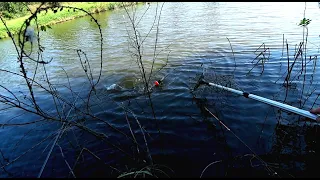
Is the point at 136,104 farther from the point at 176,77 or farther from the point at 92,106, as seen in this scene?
the point at 176,77

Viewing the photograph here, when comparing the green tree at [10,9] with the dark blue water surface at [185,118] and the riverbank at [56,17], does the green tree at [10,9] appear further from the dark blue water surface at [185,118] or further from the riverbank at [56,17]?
the riverbank at [56,17]

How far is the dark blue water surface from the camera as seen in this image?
5074 mm

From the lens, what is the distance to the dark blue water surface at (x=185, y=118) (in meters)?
5.07

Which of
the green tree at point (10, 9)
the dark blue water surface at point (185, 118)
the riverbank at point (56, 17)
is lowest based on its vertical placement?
the dark blue water surface at point (185, 118)

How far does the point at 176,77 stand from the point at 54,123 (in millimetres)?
4718

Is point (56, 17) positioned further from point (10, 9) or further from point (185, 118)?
point (10, 9)

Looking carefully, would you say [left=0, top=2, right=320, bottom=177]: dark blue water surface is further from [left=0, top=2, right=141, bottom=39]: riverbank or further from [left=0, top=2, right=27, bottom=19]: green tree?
[left=0, top=2, right=141, bottom=39]: riverbank

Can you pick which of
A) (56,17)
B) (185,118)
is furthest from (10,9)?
(56,17)

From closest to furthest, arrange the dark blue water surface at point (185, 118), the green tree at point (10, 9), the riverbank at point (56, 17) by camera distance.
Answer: the green tree at point (10, 9), the dark blue water surface at point (185, 118), the riverbank at point (56, 17)

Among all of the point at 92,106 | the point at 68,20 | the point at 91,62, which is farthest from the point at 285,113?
the point at 68,20

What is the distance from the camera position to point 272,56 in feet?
34.4

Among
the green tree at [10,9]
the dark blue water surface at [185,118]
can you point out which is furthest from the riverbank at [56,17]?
the green tree at [10,9]

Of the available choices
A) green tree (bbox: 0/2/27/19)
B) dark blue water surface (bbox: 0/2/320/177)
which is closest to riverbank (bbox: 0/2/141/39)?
dark blue water surface (bbox: 0/2/320/177)

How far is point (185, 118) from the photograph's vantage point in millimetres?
6785
